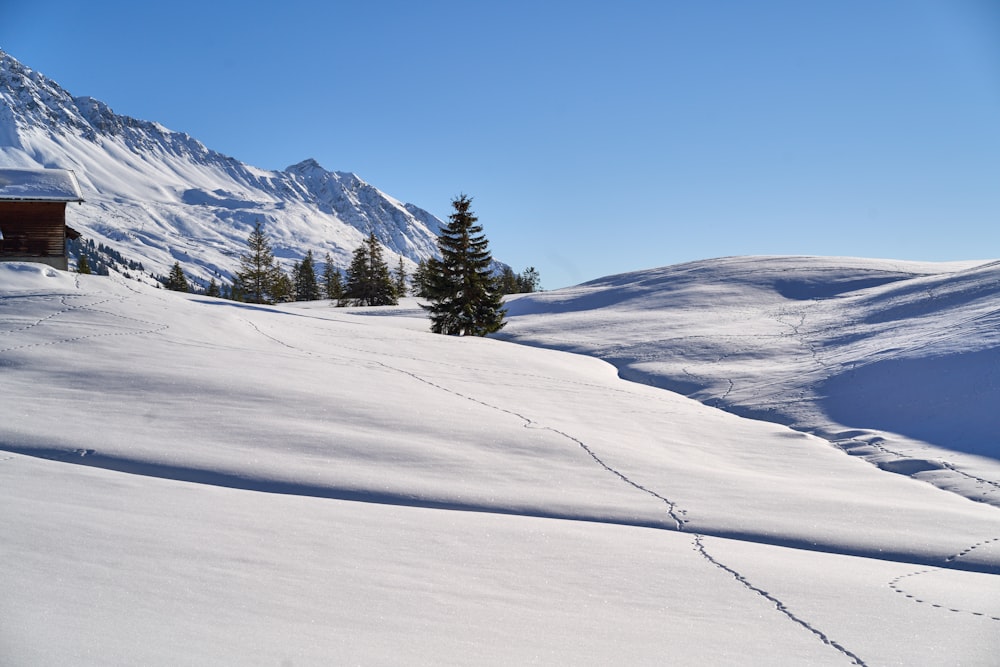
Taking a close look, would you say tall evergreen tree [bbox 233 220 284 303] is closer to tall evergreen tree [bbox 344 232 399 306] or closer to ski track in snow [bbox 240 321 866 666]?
tall evergreen tree [bbox 344 232 399 306]

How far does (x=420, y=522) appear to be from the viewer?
4066 mm

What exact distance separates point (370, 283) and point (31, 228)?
2865cm

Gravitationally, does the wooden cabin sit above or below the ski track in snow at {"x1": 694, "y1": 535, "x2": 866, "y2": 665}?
above

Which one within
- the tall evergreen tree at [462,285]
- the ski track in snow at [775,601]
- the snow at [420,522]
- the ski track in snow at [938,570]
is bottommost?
the ski track in snow at [938,570]

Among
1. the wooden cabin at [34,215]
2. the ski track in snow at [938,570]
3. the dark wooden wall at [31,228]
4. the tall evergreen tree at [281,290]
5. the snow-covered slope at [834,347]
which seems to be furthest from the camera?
the tall evergreen tree at [281,290]

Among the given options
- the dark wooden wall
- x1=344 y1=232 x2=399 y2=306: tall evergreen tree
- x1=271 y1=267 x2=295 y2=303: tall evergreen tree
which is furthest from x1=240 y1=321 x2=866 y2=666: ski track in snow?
x1=271 y1=267 x2=295 y2=303: tall evergreen tree

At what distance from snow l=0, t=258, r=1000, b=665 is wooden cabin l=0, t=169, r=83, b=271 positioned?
10998 mm

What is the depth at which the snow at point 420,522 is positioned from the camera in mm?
2629

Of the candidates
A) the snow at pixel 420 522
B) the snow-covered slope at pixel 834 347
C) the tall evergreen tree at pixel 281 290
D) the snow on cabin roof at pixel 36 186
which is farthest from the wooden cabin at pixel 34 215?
the tall evergreen tree at pixel 281 290

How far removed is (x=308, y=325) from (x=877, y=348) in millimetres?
13773

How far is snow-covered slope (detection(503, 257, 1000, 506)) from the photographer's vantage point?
8938 millimetres

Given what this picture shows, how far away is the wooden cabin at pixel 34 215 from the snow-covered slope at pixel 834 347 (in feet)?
51.1

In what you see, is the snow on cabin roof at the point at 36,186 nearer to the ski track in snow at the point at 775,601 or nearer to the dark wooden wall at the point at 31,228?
the dark wooden wall at the point at 31,228

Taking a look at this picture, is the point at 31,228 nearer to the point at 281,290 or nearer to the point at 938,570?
the point at 938,570
